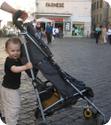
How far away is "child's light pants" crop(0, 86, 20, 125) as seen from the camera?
495 cm

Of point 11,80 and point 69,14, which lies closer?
point 11,80

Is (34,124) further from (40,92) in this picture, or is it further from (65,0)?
(65,0)

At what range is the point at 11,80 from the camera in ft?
16.3

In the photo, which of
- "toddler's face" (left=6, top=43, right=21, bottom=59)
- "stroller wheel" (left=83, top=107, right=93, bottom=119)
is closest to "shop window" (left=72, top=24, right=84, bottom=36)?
"stroller wheel" (left=83, top=107, right=93, bottom=119)

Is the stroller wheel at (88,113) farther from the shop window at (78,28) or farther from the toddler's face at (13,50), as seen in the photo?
the shop window at (78,28)

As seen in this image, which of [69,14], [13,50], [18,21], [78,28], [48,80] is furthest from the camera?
[78,28]

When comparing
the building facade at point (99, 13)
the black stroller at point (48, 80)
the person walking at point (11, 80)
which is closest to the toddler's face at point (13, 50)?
the person walking at point (11, 80)

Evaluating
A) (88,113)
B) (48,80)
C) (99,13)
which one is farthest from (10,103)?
(99,13)

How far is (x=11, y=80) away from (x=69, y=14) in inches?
1973

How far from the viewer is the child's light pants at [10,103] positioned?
4.95m

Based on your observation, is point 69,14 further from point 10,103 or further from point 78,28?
point 10,103

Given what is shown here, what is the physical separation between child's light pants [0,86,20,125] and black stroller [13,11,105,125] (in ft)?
0.91

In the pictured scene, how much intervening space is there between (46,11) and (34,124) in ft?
158

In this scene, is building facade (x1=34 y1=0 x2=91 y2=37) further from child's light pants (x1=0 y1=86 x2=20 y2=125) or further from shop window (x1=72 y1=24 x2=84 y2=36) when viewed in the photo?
child's light pants (x1=0 y1=86 x2=20 y2=125)
